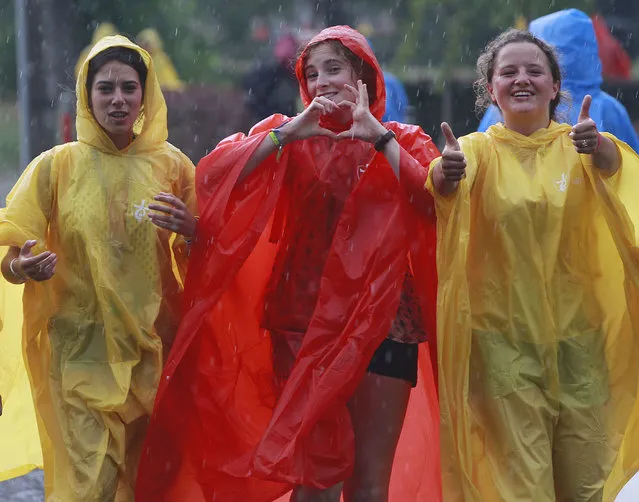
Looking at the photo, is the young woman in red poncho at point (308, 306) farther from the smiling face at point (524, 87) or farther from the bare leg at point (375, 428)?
the smiling face at point (524, 87)

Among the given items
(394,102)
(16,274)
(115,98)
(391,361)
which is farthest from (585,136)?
(394,102)

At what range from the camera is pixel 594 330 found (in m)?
4.49

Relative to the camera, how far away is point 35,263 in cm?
443

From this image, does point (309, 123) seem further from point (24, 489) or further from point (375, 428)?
point (24, 489)

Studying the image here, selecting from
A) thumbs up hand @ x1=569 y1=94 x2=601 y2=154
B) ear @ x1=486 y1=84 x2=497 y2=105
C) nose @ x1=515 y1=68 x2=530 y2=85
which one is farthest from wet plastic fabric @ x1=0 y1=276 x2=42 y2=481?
thumbs up hand @ x1=569 y1=94 x2=601 y2=154

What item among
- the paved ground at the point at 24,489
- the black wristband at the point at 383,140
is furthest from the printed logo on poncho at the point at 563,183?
the paved ground at the point at 24,489

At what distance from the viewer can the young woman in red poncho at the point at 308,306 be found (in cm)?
436

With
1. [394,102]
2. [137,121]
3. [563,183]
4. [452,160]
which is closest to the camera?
[452,160]

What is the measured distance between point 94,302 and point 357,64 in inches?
49.8

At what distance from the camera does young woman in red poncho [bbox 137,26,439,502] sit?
4359 mm

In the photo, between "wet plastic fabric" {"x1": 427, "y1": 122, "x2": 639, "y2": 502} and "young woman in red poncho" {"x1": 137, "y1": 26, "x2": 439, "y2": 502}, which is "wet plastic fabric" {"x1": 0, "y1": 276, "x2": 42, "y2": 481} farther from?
"wet plastic fabric" {"x1": 427, "y1": 122, "x2": 639, "y2": 502}

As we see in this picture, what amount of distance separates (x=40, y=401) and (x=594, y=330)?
200 cm

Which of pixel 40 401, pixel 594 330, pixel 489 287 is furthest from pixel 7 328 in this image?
pixel 594 330

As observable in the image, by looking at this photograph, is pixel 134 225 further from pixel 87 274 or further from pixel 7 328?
pixel 7 328
